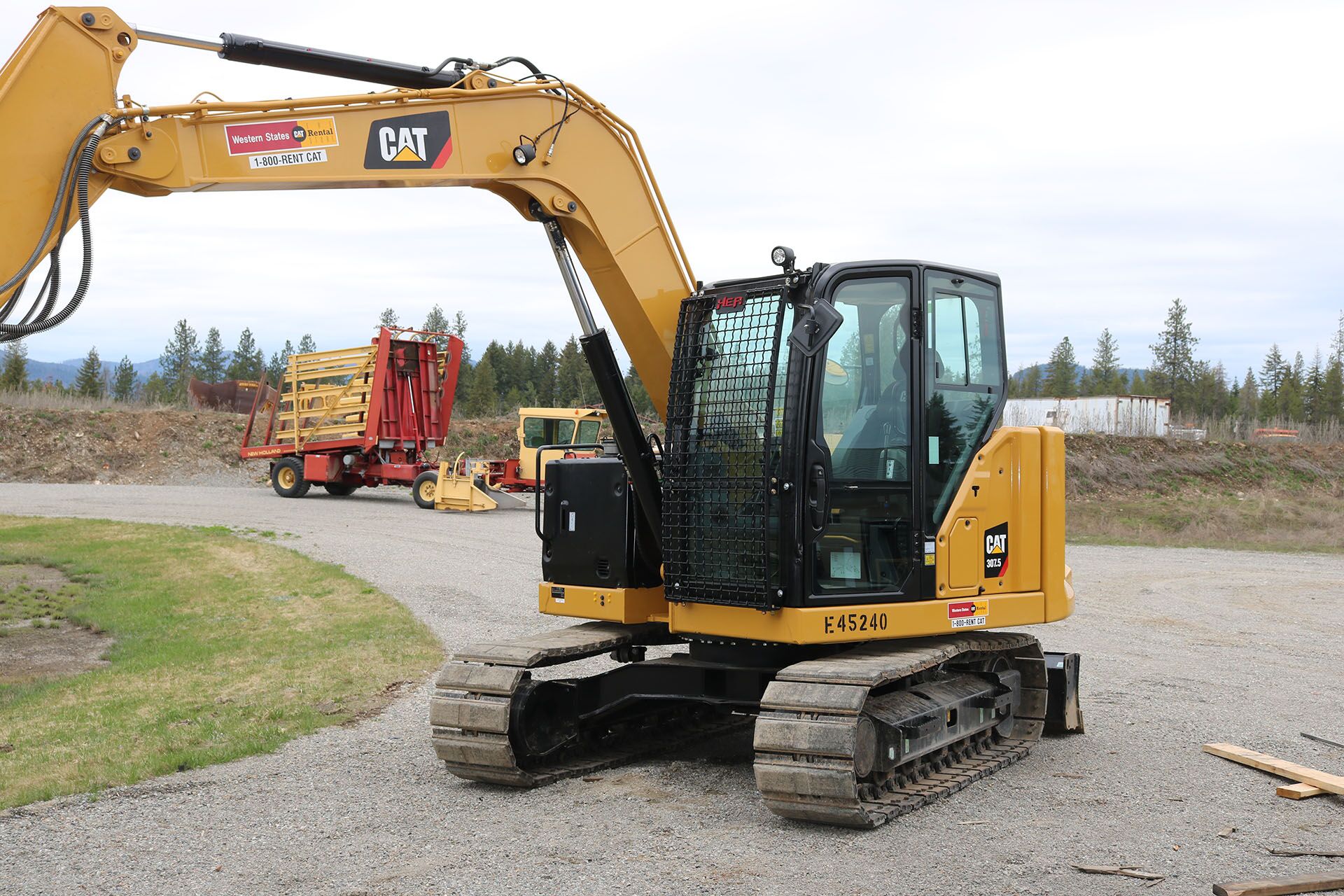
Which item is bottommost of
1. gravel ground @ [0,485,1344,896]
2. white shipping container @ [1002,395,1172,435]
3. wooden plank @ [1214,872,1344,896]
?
gravel ground @ [0,485,1344,896]

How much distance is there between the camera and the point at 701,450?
21.7ft

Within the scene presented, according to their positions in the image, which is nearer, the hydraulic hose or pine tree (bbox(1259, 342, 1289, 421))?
the hydraulic hose

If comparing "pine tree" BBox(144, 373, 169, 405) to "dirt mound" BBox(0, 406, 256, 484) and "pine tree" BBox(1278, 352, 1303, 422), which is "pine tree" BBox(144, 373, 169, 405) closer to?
"dirt mound" BBox(0, 406, 256, 484)

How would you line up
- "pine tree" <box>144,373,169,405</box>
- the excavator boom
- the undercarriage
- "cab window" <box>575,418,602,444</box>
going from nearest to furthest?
the excavator boom < the undercarriage < "cab window" <box>575,418,602,444</box> < "pine tree" <box>144,373,169,405</box>

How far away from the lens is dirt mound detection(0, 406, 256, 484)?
125 ft

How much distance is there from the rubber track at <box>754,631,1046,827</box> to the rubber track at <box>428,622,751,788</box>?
4.76 feet

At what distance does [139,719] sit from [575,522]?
3411mm

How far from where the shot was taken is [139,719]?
317 inches

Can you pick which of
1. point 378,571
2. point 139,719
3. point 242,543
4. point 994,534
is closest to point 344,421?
point 242,543

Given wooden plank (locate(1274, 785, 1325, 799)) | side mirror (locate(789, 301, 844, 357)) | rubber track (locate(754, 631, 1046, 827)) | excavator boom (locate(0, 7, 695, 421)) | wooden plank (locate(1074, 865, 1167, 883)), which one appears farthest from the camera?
wooden plank (locate(1274, 785, 1325, 799))

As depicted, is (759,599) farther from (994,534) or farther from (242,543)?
(242,543)

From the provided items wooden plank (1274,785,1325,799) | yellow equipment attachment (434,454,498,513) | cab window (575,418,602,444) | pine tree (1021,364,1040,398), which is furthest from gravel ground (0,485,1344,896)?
pine tree (1021,364,1040,398)

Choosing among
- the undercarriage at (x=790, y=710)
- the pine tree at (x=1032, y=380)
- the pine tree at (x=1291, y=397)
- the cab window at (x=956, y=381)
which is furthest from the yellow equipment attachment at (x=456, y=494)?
the pine tree at (x=1032, y=380)

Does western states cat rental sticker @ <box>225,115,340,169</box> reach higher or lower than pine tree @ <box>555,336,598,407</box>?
lower
